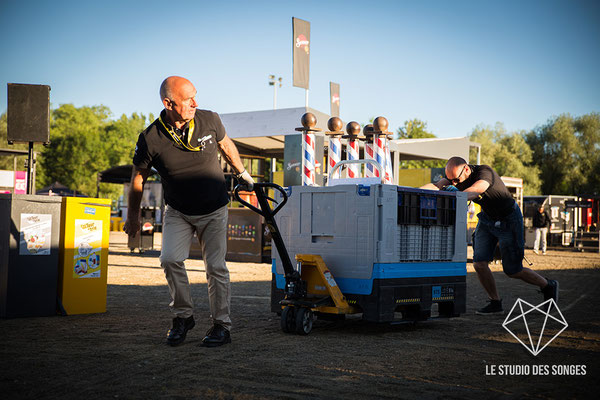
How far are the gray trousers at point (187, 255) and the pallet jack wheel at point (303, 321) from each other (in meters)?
0.78

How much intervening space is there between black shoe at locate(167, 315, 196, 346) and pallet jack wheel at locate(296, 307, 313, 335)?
102cm

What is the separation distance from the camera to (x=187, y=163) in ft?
15.7

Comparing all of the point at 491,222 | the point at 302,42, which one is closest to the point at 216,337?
the point at 491,222

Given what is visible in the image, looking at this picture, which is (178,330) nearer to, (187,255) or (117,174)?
(187,255)

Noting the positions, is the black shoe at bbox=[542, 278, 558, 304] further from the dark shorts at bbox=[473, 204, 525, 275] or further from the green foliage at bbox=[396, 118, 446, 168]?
the green foliage at bbox=[396, 118, 446, 168]

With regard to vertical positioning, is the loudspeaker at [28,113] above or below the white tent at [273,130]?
below

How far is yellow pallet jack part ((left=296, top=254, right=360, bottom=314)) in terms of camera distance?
5625 mm

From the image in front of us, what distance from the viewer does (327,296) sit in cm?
573

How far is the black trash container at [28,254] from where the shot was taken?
20.3 ft

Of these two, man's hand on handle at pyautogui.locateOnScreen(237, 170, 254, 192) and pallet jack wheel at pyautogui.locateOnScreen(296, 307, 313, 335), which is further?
pallet jack wheel at pyautogui.locateOnScreen(296, 307, 313, 335)

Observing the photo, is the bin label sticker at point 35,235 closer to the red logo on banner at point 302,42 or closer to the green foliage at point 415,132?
the red logo on banner at point 302,42

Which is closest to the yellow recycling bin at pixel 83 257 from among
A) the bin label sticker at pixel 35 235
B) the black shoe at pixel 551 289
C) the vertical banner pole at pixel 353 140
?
the bin label sticker at pixel 35 235

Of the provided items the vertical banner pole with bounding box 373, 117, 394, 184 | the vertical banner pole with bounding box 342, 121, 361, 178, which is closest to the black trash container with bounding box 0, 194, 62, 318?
the vertical banner pole with bounding box 373, 117, 394, 184

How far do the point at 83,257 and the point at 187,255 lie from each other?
2356 millimetres
